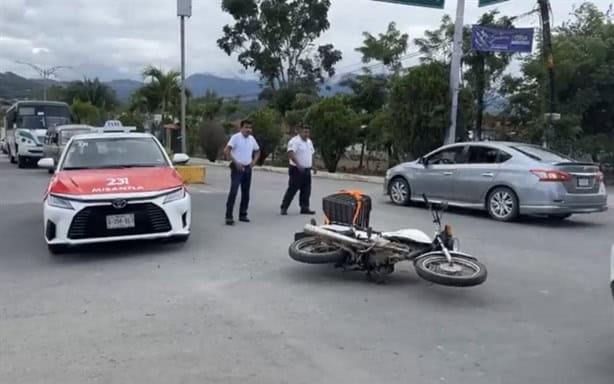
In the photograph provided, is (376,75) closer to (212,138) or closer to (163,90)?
(212,138)

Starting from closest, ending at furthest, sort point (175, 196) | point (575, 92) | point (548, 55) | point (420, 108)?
1. point (175, 196)
2. point (548, 55)
3. point (420, 108)
4. point (575, 92)

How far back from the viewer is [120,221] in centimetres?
780

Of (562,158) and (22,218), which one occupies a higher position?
(562,158)

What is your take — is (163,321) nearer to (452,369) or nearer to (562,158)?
(452,369)

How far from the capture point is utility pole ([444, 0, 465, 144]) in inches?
656

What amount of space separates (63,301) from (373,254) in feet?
10.0

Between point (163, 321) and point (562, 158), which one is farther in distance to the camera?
point (562, 158)

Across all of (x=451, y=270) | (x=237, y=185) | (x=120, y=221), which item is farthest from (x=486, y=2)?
(x=120, y=221)

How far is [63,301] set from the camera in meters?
6.11

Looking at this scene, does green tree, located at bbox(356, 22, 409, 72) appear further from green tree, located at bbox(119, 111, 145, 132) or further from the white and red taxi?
the white and red taxi

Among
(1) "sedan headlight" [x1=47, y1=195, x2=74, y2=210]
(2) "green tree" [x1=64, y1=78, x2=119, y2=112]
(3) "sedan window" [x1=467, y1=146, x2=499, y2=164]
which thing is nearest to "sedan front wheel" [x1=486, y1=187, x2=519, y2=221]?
(3) "sedan window" [x1=467, y1=146, x2=499, y2=164]

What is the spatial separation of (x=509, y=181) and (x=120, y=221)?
6749mm

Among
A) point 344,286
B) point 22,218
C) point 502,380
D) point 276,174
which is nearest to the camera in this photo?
point 502,380

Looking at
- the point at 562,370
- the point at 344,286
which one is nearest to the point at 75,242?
the point at 344,286
